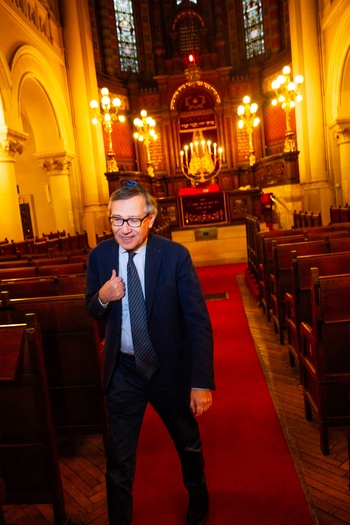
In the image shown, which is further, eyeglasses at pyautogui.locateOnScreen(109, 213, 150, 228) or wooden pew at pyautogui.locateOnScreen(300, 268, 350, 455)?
wooden pew at pyautogui.locateOnScreen(300, 268, 350, 455)

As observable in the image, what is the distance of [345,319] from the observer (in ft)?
8.25

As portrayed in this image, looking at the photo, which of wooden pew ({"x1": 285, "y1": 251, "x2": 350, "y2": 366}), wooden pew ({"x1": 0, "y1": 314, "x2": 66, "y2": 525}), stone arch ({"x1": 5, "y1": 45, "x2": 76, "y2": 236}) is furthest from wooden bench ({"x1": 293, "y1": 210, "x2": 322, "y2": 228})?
stone arch ({"x1": 5, "y1": 45, "x2": 76, "y2": 236})

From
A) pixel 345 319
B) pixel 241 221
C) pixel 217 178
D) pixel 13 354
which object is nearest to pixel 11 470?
pixel 13 354

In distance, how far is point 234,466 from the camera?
2.65 metres

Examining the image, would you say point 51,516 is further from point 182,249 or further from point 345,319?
point 345,319

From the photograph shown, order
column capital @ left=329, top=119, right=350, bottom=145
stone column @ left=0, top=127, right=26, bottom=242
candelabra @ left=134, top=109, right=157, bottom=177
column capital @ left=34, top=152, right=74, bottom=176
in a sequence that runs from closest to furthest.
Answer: stone column @ left=0, top=127, right=26, bottom=242 → column capital @ left=329, top=119, right=350, bottom=145 → column capital @ left=34, top=152, right=74, bottom=176 → candelabra @ left=134, top=109, right=157, bottom=177

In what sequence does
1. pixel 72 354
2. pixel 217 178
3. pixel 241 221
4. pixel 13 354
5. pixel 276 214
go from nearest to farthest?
1. pixel 13 354
2. pixel 72 354
3. pixel 241 221
4. pixel 276 214
5. pixel 217 178

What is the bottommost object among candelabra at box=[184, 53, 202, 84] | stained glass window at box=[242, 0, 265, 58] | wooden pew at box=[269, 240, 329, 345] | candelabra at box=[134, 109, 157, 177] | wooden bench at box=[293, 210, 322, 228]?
wooden pew at box=[269, 240, 329, 345]

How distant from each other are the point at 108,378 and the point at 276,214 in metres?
13.6

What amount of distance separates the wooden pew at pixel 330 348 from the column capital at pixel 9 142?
8.29m

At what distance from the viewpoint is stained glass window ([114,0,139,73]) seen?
60.3ft

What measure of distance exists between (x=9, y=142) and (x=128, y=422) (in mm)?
8633

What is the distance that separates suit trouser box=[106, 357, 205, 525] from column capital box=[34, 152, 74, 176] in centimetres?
1203

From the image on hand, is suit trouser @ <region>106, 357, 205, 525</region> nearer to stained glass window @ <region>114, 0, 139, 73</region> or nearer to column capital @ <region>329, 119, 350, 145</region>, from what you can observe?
column capital @ <region>329, 119, 350, 145</region>
